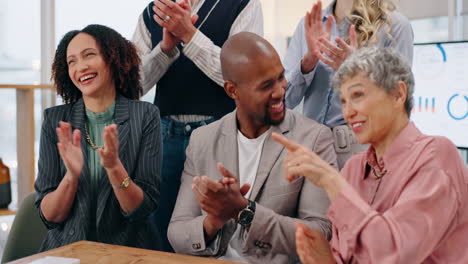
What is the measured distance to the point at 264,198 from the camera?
198 cm

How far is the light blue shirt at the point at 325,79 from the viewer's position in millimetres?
2152

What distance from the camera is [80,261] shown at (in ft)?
5.42

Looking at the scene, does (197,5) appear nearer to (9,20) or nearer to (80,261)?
(80,261)

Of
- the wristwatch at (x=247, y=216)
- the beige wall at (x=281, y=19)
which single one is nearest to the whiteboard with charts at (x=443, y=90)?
the beige wall at (x=281, y=19)

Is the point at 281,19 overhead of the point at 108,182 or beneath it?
overhead

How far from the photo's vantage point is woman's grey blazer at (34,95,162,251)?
2.09m

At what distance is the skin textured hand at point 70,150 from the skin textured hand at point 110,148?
0.11 m

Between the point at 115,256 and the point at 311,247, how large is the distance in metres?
0.56

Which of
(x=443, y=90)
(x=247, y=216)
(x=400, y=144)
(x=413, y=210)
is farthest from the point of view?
(x=443, y=90)

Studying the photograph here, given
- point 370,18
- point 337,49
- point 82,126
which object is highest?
point 370,18

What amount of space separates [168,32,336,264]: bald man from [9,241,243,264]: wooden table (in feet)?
0.64

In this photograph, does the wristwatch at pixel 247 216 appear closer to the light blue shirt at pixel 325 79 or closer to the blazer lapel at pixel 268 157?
the blazer lapel at pixel 268 157

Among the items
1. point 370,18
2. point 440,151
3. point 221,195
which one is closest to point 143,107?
point 221,195

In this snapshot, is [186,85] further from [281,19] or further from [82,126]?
[281,19]
